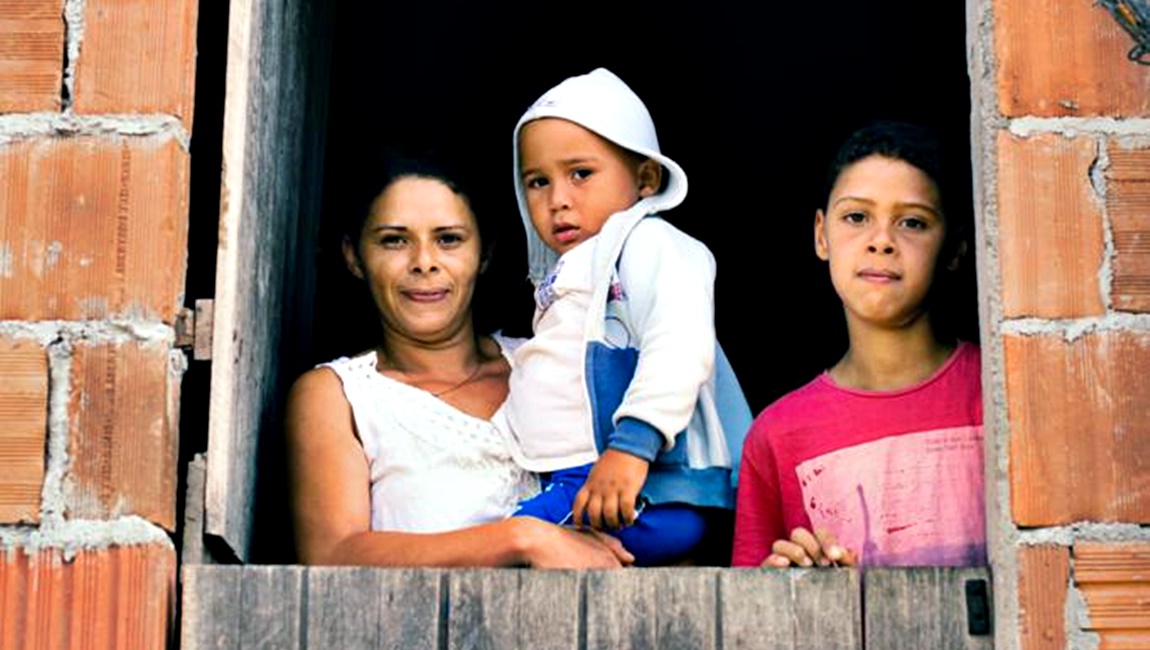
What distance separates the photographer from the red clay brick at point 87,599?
4.35 m

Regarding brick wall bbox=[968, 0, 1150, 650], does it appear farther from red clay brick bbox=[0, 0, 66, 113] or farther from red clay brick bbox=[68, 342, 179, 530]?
red clay brick bbox=[0, 0, 66, 113]

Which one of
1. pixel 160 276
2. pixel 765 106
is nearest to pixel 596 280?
pixel 160 276

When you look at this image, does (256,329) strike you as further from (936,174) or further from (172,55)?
(936,174)

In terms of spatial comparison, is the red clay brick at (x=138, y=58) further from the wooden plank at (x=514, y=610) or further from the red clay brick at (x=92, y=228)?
the wooden plank at (x=514, y=610)

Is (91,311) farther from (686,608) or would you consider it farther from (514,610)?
(686,608)

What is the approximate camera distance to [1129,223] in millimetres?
4441

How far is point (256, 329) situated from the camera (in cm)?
485

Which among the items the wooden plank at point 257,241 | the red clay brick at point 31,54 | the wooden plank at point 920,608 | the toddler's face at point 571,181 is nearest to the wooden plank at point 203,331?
the wooden plank at point 257,241

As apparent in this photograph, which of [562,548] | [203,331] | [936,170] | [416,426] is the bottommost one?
[562,548]

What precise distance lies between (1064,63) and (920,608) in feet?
3.05

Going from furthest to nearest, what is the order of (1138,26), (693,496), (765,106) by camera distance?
1. (765,106)
2. (693,496)
3. (1138,26)

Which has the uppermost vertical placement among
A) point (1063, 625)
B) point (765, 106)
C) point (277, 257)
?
point (765, 106)

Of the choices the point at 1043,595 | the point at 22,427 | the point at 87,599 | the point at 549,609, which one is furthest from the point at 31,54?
the point at 1043,595

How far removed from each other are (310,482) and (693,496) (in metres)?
0.70
